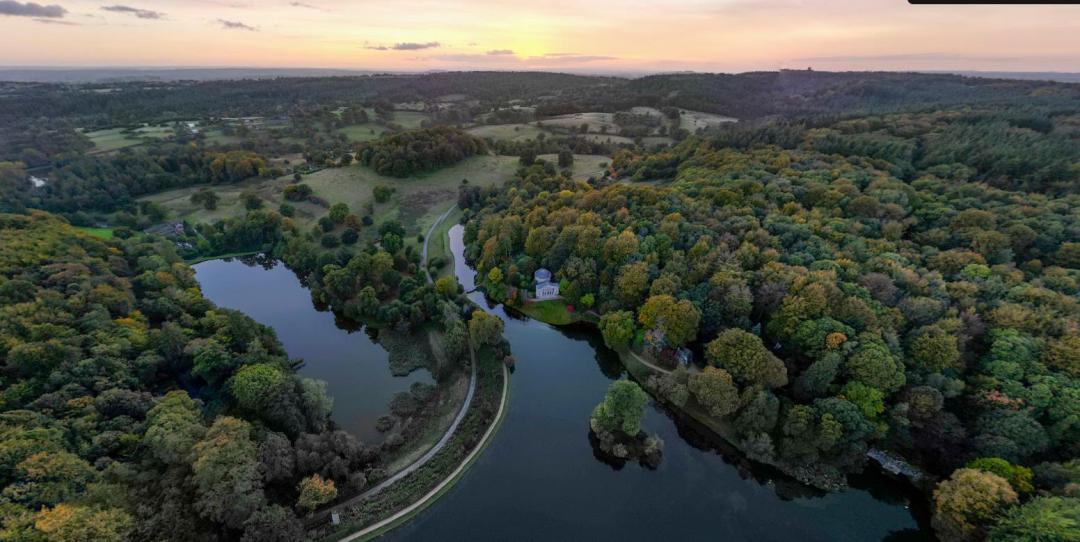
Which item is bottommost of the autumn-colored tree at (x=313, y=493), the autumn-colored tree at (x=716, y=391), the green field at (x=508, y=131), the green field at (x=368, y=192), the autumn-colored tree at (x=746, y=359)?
the autumn-colored tree at (x=313, y=493)

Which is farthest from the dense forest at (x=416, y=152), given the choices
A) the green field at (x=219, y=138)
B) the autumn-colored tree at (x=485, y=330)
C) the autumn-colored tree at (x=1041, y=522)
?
the autumn-colored tree at (x=1041, y=522)

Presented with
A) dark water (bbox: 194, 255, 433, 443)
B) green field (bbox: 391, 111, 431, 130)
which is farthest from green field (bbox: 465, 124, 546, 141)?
dark water (bbox: 194, 255, 433, 443)

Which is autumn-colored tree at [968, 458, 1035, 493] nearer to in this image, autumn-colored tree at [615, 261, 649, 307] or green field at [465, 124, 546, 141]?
autumn-colored tree at [615, 261, 649, 307]

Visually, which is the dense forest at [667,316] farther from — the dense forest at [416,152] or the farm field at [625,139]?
the farm field at [625,139]

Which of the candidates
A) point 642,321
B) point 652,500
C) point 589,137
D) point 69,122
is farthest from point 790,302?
point 69,122

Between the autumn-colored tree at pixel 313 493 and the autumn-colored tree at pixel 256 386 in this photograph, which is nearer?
the autumn-colored tree at pixel 313 493

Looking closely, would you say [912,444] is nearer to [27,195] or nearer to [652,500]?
[652,500]
